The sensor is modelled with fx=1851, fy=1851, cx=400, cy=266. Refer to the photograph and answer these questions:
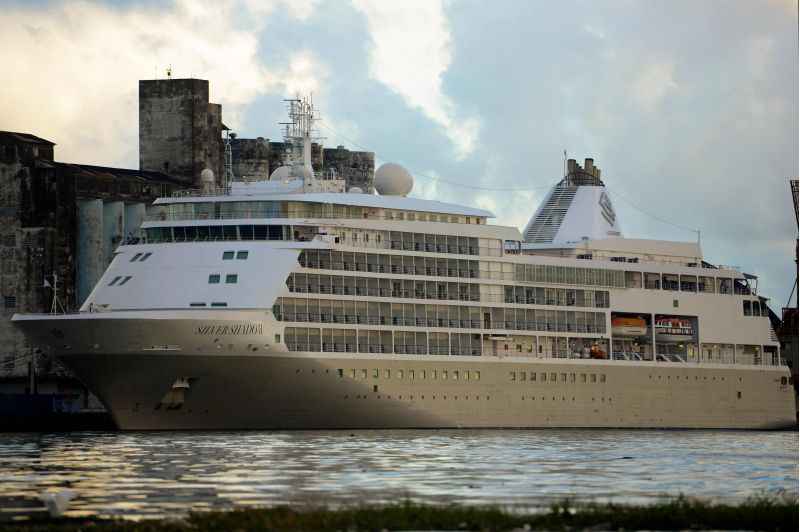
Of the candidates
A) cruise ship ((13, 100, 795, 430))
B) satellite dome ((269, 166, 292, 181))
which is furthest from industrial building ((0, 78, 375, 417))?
cruise ship ((13, 100, 795, 430))

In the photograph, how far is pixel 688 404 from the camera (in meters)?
89.1

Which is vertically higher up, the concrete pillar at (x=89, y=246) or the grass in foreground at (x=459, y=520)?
the concrete pillar at (x=89, y=246)

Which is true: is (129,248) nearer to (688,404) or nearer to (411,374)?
(411,374)

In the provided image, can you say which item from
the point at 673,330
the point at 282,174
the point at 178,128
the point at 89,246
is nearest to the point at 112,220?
the point at 89,246

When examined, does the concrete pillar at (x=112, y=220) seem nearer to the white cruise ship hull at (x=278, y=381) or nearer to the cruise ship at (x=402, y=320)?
the cruise ship at (x=402, y=320)

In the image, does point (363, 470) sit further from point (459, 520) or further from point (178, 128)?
point (178, 128)

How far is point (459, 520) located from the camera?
3050 centimetres

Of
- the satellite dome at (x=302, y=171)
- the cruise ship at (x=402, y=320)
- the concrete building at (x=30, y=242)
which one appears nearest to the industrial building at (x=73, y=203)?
the concrete building at (x=30, y=242)

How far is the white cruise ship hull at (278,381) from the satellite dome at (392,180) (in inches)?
342

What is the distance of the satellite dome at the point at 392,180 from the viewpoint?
8362 centimetres

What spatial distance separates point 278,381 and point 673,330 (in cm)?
2639

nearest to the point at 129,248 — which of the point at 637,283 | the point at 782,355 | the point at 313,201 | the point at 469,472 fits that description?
the point at 313,201

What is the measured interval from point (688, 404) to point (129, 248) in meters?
29.3

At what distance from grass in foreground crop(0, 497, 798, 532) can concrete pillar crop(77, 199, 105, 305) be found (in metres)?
68.8
